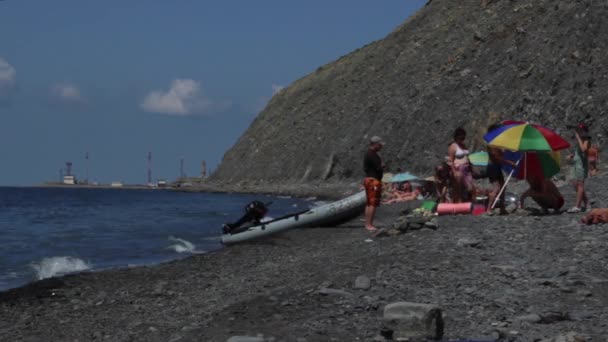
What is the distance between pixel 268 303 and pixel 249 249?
9193mm

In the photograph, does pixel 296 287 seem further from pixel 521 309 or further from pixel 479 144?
pixel 479 144

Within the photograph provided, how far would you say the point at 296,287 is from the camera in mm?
10812

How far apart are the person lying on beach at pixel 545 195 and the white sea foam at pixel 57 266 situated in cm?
922

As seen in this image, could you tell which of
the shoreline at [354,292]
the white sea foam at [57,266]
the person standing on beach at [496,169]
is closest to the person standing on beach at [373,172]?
the shoreline at [354,292]

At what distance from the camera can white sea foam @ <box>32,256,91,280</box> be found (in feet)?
64.1

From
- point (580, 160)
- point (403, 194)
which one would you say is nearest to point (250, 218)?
point (580, 160)

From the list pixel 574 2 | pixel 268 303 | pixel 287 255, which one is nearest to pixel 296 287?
pixel 268 303

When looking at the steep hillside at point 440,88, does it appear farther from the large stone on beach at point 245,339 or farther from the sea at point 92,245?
the large stone on beach at point 245,339

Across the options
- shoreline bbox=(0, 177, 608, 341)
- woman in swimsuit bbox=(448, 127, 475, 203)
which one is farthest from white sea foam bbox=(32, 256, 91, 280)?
woman in swimsuit bbox=(448, 127, 475, 203)

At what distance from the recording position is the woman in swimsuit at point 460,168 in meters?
17.8

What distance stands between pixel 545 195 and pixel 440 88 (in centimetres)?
4434

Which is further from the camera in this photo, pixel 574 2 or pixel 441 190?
pixel 574 2

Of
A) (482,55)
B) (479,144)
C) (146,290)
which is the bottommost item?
(146,290)

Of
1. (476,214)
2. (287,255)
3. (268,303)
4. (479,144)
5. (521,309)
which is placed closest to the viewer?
(521,309)
